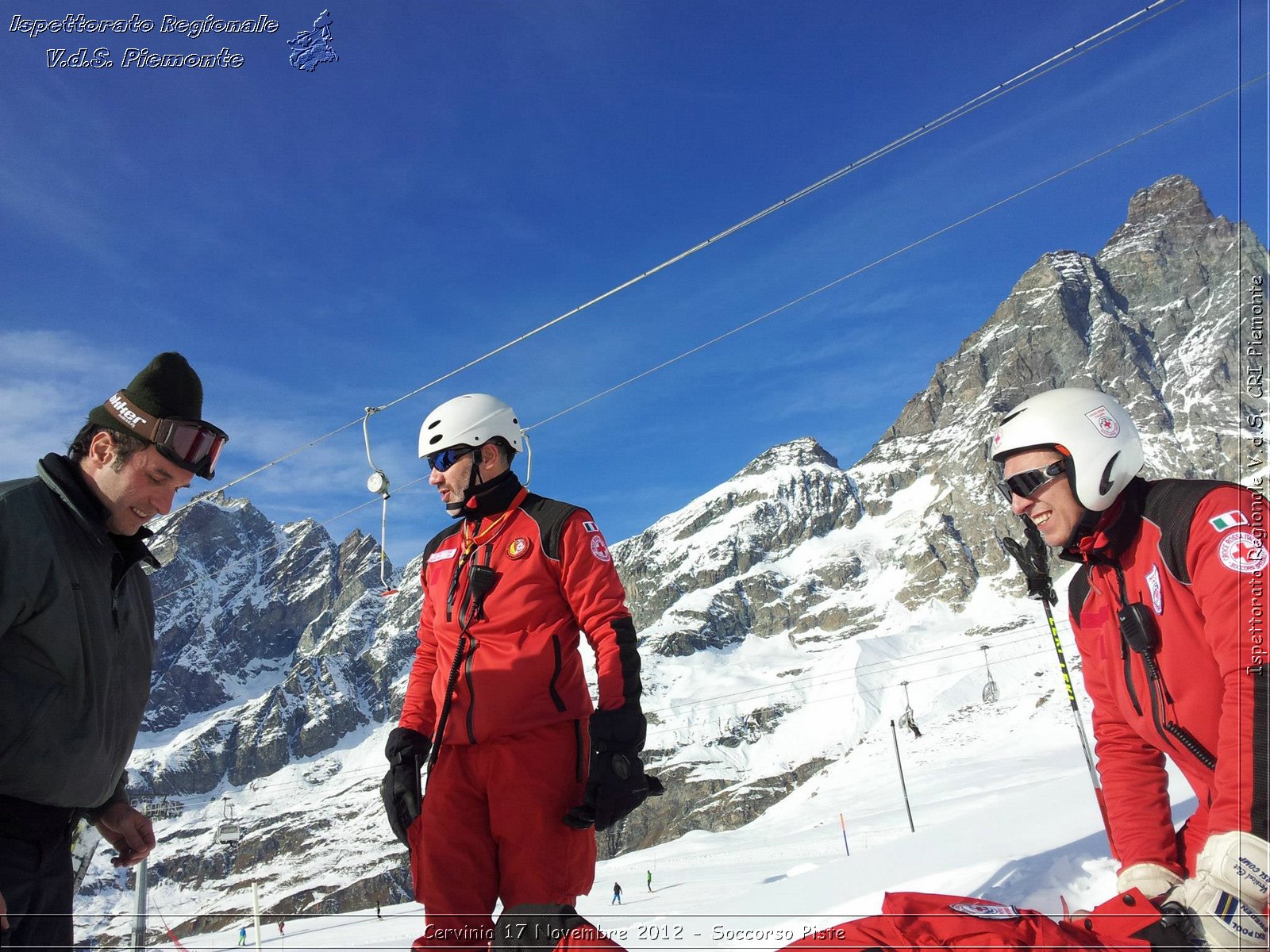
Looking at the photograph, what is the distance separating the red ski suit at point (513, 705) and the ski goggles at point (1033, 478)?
1.91 metres

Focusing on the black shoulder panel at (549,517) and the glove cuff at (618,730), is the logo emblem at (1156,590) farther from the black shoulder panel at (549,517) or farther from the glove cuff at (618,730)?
the black shoulder panel at (549,517)

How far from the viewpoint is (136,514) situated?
3.38 meters

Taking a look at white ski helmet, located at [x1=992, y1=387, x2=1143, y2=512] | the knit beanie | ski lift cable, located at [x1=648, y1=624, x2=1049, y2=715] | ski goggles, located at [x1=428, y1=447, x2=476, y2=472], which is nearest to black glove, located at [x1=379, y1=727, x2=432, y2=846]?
ski goggles, located at [x1=428, y1=447, x2=476, y2=472]

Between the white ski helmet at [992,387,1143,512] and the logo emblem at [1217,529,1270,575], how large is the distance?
0.58 metres

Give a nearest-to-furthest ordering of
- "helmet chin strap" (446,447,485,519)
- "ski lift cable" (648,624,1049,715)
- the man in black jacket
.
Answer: the man in black jacket < "helmet chin strap" (446,447,485,519) < "ski lift cable" (648,624,1049,715)

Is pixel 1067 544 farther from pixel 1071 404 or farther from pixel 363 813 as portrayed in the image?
pixel 363 813

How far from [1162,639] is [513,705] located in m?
2.71

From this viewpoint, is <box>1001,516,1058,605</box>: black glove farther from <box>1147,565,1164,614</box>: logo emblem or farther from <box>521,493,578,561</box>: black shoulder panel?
<box>521,493,578,561</box>: black shoulder panel

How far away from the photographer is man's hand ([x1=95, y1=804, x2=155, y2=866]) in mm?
3559

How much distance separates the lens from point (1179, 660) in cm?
308

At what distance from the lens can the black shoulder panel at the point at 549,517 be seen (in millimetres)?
3910

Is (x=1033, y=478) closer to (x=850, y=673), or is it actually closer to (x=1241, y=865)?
(x=1241, y=865)

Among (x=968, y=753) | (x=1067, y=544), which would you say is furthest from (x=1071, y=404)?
(x=968, y=753)

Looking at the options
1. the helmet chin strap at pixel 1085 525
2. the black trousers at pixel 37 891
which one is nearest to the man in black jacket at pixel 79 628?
the black trousers at pixel 37 891
